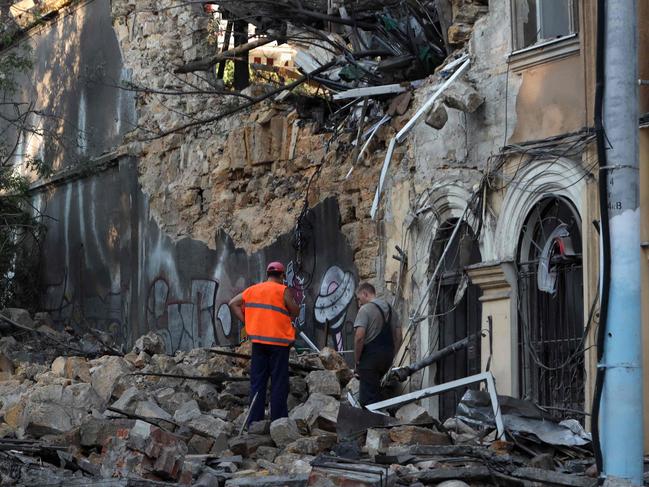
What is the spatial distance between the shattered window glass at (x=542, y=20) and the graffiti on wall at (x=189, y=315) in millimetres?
7047

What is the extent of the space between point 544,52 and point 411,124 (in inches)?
74.1

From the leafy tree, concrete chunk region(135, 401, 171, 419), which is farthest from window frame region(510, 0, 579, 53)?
the leafy tree

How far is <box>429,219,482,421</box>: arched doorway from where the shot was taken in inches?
555

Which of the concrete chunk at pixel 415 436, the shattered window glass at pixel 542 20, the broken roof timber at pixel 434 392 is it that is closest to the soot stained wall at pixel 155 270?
the broken roof timber at pixel 434 392

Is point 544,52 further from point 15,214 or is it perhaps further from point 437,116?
point 15,214

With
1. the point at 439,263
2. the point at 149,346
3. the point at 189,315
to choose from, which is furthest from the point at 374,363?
the point at 189,315

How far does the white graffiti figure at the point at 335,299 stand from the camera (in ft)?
52.8

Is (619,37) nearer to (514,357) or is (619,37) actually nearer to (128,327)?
(514,357)

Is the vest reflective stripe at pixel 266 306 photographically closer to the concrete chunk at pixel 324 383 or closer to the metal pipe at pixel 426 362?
the concrete chunk at pixel 324 383

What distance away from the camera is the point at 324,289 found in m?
16.5

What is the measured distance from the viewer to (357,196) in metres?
16.0

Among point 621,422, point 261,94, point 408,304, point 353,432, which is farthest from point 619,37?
point 261,94

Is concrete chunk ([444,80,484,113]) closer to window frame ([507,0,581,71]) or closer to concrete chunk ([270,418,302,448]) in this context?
window frame ([507,0,581,71])

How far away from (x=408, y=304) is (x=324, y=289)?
6.47ft
